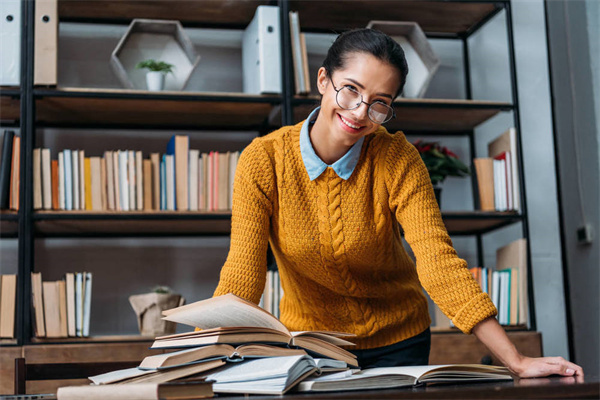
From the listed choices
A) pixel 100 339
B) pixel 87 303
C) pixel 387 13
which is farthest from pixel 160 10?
pixel 100 339

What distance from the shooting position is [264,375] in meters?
0.79

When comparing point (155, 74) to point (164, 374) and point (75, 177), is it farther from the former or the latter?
point (164, 374)

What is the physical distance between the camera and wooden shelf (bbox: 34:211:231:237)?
238cm

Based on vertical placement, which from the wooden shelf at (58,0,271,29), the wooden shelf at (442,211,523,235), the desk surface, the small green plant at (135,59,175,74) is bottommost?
the desk surface

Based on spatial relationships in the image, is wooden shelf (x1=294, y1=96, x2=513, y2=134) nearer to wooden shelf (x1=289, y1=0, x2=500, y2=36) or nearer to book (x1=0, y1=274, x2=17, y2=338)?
wooden shelf (x1=289, y1=0, x2=500, y2=36)

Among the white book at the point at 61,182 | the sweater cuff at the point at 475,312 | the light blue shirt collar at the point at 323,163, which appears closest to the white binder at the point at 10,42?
the white book at the point at 61,182

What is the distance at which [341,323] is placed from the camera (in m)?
1.46

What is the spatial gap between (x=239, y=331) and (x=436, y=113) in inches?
82.7

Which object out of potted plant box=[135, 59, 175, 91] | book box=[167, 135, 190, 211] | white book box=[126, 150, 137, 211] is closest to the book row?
white book box=[126, 150, 137, 211]

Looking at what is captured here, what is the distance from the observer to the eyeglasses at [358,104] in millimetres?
1242

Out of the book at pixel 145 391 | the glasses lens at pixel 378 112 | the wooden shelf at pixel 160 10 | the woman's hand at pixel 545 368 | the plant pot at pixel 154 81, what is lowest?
the woman's hand at pixel 545 368

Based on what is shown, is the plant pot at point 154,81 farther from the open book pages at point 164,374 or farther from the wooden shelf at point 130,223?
the open book pages at point 164,374

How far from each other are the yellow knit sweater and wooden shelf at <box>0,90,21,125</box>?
1.37 metres

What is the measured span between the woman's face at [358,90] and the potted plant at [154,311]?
1288 mm
